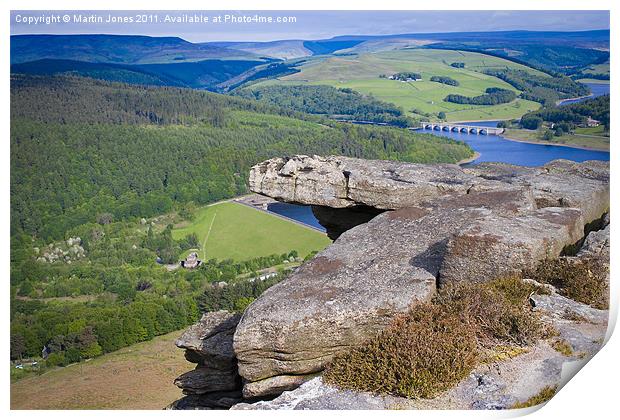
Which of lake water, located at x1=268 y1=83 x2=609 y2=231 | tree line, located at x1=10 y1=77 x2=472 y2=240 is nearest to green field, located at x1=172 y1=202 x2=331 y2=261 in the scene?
lake water, located at x1=268 y1=83 x2=609 y2=231

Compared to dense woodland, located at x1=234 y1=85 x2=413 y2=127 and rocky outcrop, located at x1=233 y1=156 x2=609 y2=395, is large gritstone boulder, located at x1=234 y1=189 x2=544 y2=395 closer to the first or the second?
rocky outcrop, located at x1=233 y1=156 x2=609 y2=395

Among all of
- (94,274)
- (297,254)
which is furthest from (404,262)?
(94,274)

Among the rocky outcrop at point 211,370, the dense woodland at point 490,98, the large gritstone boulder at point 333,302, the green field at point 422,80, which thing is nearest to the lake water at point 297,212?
the green field at point 422,80

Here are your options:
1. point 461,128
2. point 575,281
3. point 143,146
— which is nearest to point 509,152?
point 461,128

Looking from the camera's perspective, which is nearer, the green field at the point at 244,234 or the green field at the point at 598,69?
the green field at the point at 598,69

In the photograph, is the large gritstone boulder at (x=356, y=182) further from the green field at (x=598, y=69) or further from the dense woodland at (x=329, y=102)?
the dense woodland at (x=329, y=102)
